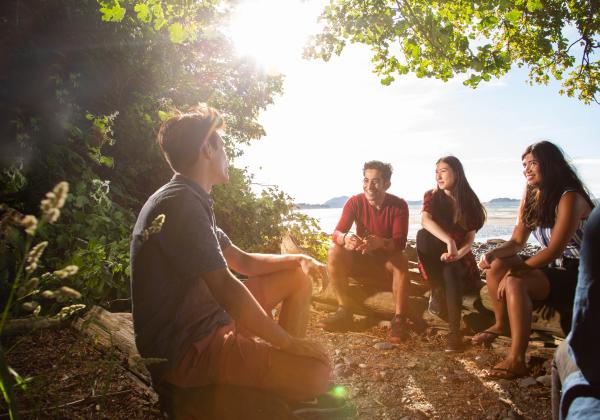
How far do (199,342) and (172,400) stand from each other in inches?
13.2

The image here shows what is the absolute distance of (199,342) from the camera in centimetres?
197

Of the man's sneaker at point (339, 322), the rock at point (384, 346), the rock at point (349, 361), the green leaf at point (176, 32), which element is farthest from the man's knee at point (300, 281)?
the green leaf at point (176, 32)

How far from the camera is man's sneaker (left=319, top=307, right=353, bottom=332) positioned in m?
4.82

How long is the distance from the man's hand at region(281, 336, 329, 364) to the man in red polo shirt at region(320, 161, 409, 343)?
2589 mm

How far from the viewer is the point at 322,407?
2.72m

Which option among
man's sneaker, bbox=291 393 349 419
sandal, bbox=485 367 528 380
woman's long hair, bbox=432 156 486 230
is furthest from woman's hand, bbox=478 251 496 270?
man's sneaker, bbox=291 393 349 419

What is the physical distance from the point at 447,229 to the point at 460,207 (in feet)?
0.98

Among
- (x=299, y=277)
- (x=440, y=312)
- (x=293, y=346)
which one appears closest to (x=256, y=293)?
(x=299, y=277)

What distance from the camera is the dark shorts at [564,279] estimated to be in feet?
11.6

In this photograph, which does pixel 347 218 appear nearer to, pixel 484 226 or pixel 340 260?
pixel 340 260

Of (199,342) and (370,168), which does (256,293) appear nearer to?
(199,342)

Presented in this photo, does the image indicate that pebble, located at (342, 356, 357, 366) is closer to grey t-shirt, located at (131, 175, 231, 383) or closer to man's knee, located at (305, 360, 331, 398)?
man's knee, located at (305, 360, 331, 398)

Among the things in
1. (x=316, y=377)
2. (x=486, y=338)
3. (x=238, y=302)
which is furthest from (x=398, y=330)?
(x=238, y=302)

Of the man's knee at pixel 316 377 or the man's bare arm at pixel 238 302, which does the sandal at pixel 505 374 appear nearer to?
the man's knee at pixel 316 377
